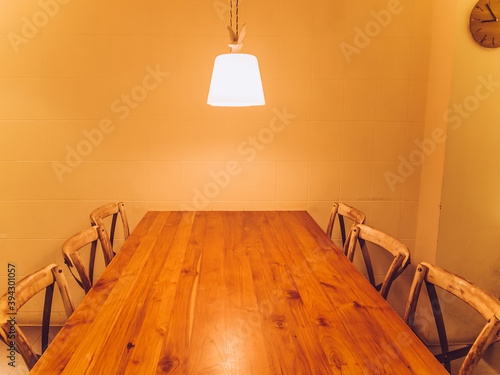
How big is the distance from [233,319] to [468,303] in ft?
2.25

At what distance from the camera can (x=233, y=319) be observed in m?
1.10

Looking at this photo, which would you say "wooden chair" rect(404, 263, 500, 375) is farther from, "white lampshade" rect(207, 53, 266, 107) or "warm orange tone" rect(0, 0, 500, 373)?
"warm orange tone" rect(0, 0, 500, 373)

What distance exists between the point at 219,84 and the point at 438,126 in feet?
5.21

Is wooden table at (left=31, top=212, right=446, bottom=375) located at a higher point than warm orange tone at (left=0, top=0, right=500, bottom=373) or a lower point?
lower

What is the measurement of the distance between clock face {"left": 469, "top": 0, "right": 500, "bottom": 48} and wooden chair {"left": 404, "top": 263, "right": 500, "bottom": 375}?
1.73 m

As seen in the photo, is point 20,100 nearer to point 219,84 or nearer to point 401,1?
point 219,84

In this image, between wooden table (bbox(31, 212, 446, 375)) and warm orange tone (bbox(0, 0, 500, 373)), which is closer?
wooden table (bbox(31, 212, 446, 375))

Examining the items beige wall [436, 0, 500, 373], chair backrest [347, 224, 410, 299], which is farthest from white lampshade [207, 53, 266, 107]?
beige wall [436, 0, 500, 373]

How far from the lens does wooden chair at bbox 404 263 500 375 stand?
93 cm

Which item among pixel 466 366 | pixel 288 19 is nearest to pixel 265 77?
pixel 288 19

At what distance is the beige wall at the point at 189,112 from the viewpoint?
7.83 feet

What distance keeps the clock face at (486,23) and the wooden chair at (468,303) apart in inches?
68.2

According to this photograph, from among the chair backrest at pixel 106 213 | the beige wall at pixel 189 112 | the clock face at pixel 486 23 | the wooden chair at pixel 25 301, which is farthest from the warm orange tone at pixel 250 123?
the wooden chair at pixel 25 301

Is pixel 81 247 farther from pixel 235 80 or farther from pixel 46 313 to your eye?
pixel 235 80
